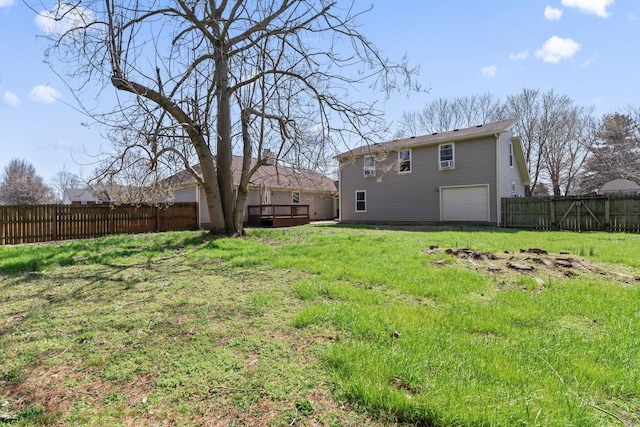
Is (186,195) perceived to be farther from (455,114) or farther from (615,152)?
(615,152)

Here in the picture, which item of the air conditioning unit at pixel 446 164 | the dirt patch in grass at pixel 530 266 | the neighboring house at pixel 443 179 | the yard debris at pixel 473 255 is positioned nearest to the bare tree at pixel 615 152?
the neighboring house at pixel 443 179

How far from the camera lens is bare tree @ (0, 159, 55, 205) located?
35434mm

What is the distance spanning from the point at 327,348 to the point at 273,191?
59.8ft

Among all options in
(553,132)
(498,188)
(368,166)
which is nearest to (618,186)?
(553,132)

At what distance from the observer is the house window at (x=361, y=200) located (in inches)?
795

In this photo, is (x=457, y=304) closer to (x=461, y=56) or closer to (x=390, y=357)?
→ (x=390, y=357)

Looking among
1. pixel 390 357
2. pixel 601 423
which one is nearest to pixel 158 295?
pixel 390 357

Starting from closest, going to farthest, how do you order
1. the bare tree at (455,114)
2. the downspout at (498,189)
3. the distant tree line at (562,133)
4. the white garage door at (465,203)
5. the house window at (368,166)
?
the downspout at (498,189)
the white garage door at (465,203)
the house window at (368,166)
the distant tree line at (562,133)
the bare tree at (455,114)

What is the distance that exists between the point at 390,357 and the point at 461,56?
32.4ft

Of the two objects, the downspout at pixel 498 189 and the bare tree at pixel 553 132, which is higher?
the bare tree at pixel 553 132

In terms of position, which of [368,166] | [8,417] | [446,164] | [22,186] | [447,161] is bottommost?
[8,417]

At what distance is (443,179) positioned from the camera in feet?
56.5

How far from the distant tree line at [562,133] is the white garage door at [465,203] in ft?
37.1

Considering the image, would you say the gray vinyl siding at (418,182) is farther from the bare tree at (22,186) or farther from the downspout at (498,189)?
the bare tree at (22,186)
